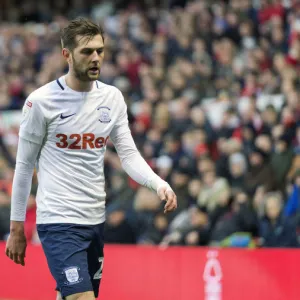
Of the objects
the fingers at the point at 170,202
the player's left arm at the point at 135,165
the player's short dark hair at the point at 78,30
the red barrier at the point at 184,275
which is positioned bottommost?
the red barrier at the point at 184,275

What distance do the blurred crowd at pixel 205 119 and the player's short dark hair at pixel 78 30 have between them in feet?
15.5

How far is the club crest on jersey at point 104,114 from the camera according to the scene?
6023 millimetres

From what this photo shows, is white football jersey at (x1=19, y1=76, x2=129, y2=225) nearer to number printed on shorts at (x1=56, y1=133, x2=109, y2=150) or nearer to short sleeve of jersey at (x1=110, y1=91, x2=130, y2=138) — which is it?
number printed on shorts at (x1=56, y1=133, x2=109, y2=150)

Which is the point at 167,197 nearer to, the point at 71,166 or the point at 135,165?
the point at 135,165

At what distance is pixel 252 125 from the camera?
11.9 meters

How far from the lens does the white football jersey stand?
586 cm

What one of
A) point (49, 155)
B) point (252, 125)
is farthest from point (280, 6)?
point (49, 155)

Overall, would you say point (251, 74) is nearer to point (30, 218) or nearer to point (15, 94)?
point (30, 218)

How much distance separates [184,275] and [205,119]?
3.70m

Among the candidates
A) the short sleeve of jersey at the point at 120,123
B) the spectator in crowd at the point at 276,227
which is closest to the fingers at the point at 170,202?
the short sleeve of jersey at the point at 120,123

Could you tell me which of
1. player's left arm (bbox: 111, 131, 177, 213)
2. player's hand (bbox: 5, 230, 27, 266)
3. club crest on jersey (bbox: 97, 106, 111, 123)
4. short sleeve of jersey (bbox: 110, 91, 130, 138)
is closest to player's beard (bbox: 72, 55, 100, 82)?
club crest on jersey (bbox: 97, 106, 111, 123)

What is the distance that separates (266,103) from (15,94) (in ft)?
22.8

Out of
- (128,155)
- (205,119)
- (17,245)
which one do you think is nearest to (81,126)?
(128,155)

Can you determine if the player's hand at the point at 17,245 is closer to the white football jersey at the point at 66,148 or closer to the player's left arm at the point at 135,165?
the white football jersey at the point at 66,148
